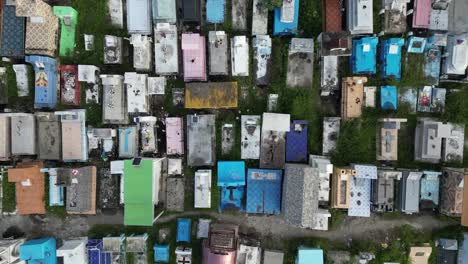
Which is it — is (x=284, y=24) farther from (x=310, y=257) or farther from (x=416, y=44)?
(x=310, y=257)

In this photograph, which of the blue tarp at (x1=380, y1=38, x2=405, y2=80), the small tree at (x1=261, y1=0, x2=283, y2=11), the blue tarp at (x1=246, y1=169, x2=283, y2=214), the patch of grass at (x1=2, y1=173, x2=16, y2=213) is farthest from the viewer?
the patch of grass at (x1=2, y1=173, x2=16, y2=213)

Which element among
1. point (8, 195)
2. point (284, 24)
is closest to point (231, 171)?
point (284, 24)

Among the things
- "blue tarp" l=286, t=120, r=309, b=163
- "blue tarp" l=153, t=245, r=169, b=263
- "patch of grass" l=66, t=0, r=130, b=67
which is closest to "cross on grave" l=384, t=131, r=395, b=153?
"blue tarp" l=286, t=120, r=309, b=163

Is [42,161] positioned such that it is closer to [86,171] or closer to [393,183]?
[86,171]

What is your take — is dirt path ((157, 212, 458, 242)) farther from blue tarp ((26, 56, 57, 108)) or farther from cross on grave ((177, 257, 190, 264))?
blue tarp ((26, 56, 57, 108))

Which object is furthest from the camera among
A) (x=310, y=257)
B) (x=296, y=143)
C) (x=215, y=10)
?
(x=296, y=143)

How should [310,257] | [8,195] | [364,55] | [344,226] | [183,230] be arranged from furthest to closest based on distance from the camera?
1. [344,226]
2. [8,195]
3. [183,230]
4. [364,55]
5. [310,257]
